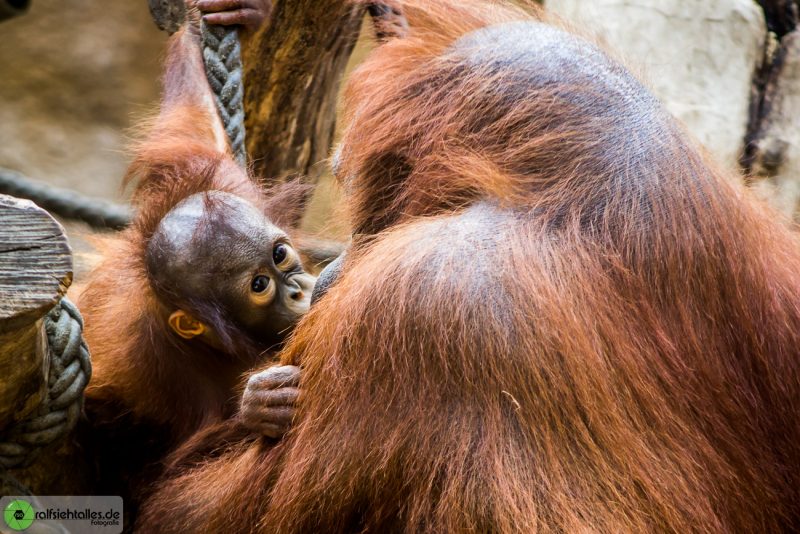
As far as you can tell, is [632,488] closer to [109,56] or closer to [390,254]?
[390,254]

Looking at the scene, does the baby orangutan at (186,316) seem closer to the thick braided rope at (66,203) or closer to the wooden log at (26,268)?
the wooden log at (26,268)

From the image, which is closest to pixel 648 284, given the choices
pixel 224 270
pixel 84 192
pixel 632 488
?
pixel 632 488

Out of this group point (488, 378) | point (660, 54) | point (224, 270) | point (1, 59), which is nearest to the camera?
point (488, 378)

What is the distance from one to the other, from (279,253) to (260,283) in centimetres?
11

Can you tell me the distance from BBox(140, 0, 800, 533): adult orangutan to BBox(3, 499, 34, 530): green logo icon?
30cm

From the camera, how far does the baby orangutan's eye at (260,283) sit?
2.38 metres

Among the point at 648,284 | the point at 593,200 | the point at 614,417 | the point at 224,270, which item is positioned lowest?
the point at 224,270

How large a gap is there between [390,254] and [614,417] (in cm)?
45

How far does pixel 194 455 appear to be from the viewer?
2195 millimetres

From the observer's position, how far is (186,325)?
2.40m

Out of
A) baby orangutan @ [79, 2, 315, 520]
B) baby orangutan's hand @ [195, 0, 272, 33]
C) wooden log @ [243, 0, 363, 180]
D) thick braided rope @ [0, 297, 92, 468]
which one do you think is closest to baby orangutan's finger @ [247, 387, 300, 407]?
thick braided rope @ [0, 297, 92, 468]

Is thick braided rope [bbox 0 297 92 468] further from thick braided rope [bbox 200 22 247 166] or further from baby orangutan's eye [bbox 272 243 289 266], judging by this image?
thick braided rope [bbox 200 22 247 166]

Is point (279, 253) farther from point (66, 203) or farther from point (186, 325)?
point (66, 203)

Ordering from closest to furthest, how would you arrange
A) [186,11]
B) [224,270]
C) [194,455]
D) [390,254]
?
[390,254] → [194,455] → [224,270] → [186,11]
